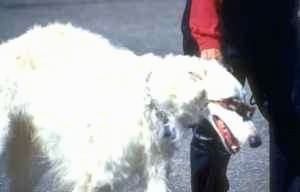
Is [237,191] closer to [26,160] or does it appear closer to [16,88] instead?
[26,160]

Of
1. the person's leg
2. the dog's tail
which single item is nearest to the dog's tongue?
the person's leg

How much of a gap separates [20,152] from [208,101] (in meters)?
1.54

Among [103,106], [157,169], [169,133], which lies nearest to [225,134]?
[169,133]

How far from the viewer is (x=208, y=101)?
382 centimetres

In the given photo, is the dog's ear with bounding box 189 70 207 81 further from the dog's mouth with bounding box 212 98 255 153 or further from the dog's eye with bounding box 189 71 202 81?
the dog's mouth with bounding box 212 98 255 153

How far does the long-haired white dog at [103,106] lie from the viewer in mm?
3822

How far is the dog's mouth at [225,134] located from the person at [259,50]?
0.25m

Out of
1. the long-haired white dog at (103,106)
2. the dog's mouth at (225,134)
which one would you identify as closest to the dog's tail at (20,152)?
the long-haired white dog at (103,106)

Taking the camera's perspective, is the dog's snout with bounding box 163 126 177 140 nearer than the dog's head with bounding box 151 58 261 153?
No

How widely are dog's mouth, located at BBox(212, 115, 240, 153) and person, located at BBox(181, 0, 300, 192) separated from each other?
0.25m

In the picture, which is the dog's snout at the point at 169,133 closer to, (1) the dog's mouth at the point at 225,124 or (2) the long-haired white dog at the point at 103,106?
(2) the long-haired white dog at the point at 103,106

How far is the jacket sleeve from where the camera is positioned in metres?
4.14

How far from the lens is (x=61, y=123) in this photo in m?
4.24

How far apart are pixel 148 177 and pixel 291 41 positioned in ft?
3.37
